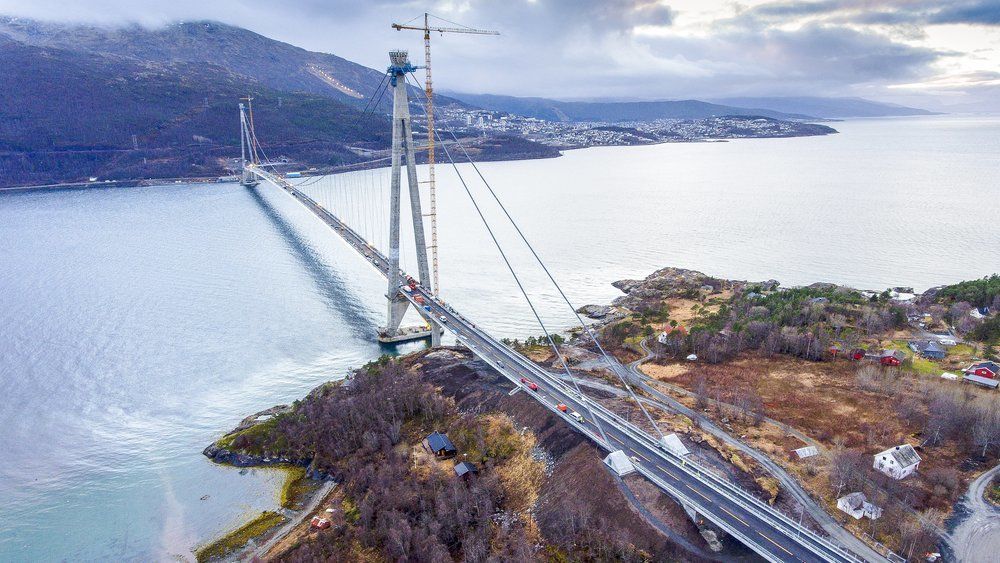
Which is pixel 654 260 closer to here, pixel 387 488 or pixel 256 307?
pixel 256 307

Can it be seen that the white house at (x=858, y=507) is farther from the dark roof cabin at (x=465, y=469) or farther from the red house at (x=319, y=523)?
the red house at (x=319, y=523)

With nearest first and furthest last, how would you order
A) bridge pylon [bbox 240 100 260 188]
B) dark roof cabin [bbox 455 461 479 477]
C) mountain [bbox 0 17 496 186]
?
dark roof cabin [bbox 455 461 479 477] → bridge pylon [bbox 240 100 260 188] → mountain [bbox 0 17 496 186]

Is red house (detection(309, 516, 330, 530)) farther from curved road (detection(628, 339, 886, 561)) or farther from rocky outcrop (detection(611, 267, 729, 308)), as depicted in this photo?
rocky outcrop (detection(611, 267, 729, 308))

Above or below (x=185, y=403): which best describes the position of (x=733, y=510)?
above

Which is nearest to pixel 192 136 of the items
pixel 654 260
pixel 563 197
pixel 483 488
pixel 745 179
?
pixel 563 197

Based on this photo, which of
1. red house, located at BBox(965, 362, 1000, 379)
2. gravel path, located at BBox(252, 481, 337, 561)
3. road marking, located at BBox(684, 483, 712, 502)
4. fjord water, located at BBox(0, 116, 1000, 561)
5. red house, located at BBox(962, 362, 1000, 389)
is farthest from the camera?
red house, located at BBox(965, 362, 1000, 379)

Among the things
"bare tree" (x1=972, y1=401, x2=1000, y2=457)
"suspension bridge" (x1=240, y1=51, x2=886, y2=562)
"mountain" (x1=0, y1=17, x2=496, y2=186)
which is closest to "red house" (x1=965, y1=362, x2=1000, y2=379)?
"bare tree" (x1=972, y1=401, x2=1000, y2=457)
